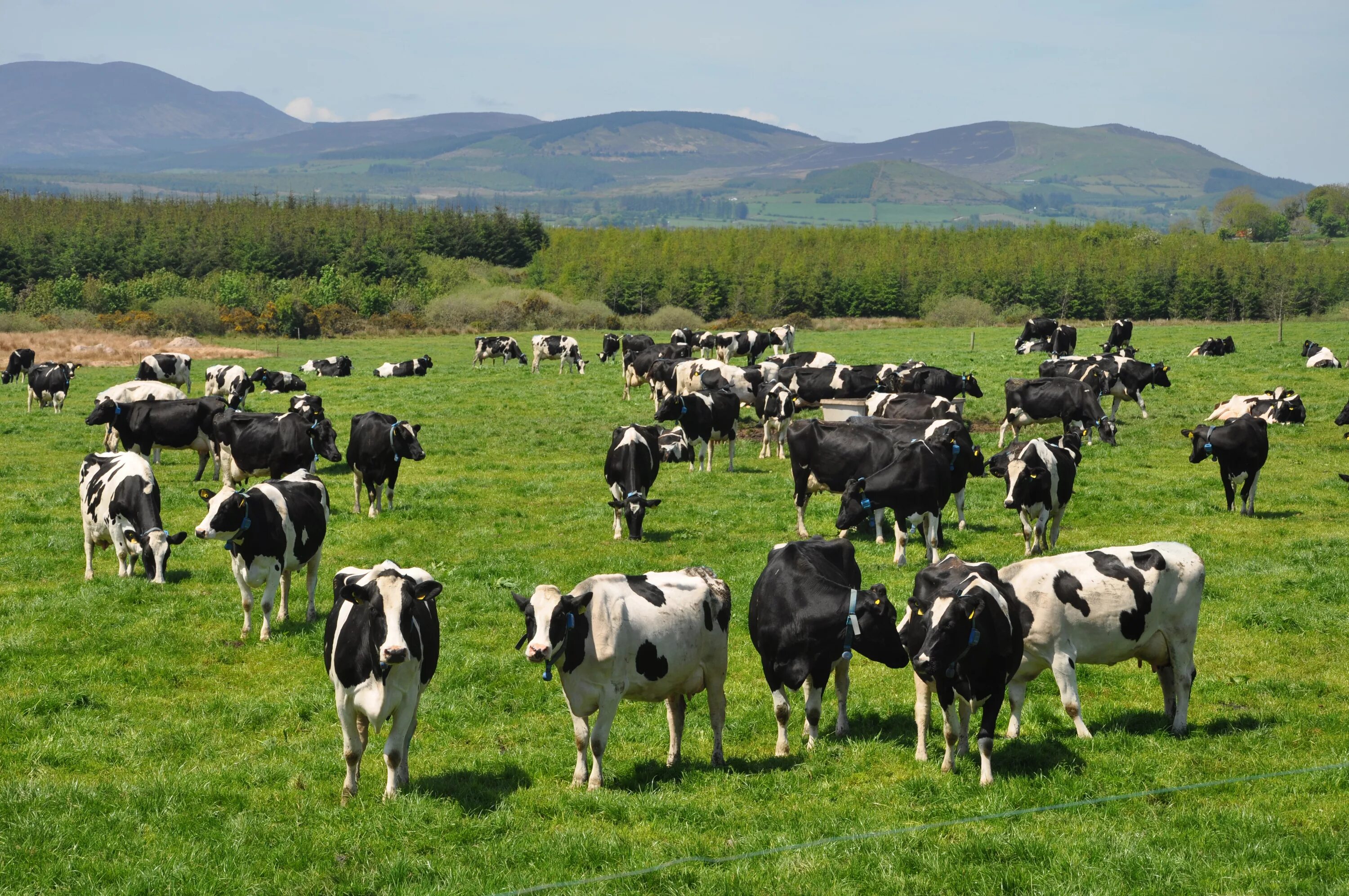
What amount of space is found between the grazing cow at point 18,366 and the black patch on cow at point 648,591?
42688mm

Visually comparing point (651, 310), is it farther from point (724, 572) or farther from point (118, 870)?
point (118, 870)

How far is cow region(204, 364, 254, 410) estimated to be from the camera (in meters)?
37.4

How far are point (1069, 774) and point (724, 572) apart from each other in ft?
25.6

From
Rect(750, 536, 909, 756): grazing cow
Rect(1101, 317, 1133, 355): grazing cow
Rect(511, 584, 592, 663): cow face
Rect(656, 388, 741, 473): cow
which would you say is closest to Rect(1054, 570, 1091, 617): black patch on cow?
Rect(750, 536, 909, 756): grazing cow

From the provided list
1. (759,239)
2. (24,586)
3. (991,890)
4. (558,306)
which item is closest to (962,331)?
(558,306)

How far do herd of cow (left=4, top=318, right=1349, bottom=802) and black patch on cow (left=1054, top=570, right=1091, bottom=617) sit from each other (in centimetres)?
2

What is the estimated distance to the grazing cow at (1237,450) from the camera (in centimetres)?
2078

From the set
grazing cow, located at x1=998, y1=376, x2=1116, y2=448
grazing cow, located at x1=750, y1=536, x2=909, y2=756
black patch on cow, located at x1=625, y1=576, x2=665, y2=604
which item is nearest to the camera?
black patch on cow, located at x1=625, y1=576, x2=665, y2=604

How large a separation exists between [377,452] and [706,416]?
8.15m

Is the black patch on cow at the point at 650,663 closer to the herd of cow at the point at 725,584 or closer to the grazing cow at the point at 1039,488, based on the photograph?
the herd of cow at the point at 725,584

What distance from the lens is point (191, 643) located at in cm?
1384

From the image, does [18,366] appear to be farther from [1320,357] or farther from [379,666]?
[1320,357]

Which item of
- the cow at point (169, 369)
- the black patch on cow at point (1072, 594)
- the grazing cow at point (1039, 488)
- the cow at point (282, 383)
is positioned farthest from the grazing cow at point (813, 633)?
the cow at point (169, 369)

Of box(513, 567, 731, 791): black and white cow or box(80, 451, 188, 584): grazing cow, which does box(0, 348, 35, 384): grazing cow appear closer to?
box(80, 451, 188, 584): grazing cow
